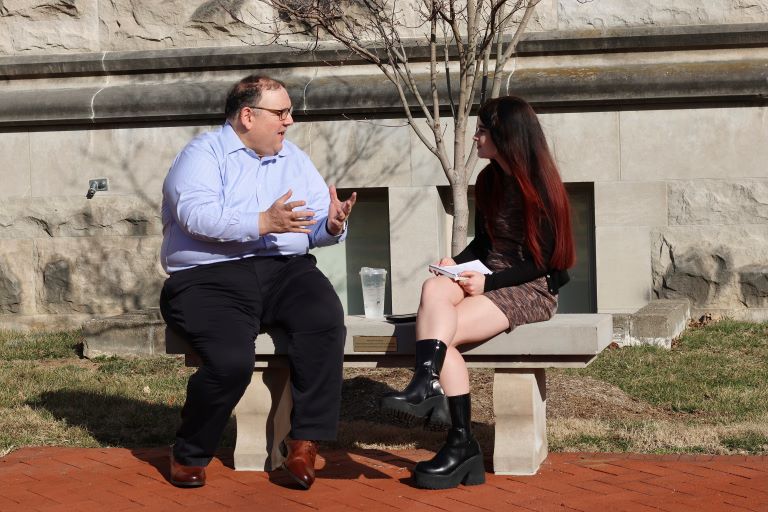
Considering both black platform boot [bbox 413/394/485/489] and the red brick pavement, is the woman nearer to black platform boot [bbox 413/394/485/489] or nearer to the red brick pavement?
black platform boot [bbox 413/394/485/489]

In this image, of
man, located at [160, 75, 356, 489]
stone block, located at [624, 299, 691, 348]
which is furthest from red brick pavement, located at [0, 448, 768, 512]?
stone block, located at [624, 299, 691, 348]

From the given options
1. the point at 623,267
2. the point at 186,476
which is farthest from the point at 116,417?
the point at 623,267

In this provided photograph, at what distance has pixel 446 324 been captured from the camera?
512cm

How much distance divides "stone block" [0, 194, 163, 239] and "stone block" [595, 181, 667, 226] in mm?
3446

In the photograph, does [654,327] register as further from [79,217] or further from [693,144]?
[79,217]

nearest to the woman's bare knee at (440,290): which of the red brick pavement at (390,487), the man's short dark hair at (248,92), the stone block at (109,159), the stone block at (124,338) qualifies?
the red brick pavement at (390,487)

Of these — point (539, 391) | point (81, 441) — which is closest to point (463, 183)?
point (539, 391)

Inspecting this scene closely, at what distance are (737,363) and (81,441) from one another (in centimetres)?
396

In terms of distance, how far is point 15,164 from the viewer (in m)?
10.1

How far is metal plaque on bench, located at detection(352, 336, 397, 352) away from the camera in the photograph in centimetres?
548

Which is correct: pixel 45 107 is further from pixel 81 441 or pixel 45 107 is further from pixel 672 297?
pixel 672 297

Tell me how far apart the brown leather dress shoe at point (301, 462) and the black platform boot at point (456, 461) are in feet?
1.41

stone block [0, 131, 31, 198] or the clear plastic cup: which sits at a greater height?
stone block [0, 131, 31, 198]

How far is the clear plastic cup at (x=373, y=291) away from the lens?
5922 millimetres
